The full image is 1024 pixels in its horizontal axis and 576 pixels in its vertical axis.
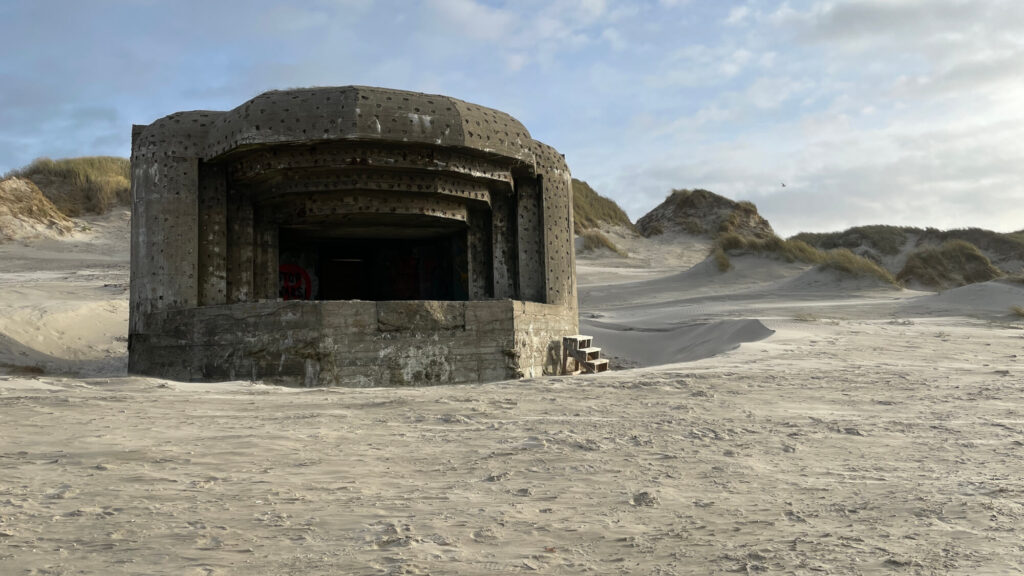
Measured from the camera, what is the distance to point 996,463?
3773mm

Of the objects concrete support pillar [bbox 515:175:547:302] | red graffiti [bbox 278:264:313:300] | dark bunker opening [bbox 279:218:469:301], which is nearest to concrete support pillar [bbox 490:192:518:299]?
concrete support pillar [bbox 515:175:547:302]

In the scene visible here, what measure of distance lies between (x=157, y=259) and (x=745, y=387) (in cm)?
659

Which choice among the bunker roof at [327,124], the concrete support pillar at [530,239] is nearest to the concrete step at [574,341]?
the concrete support pillar at [530,239]

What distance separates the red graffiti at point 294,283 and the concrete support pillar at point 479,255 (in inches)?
105

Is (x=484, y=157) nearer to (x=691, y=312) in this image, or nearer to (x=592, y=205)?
(x=691, y=312)

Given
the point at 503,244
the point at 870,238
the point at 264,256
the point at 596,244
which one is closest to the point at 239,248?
the point at 264,256

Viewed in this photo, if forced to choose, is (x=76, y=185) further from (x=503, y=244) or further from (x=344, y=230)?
(x=503, y=244)

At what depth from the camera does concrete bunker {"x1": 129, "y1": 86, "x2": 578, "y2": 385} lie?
25.3ft

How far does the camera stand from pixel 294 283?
11.3 meters

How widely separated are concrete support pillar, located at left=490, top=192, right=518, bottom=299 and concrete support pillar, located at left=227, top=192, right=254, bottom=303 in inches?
121

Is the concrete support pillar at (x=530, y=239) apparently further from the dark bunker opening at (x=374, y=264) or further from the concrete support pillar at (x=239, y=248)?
the concrete support pillar at (x=239, y=248)

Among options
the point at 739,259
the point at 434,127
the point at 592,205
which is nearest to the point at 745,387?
the point at 434,127

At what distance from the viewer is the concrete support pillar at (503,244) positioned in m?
10.3

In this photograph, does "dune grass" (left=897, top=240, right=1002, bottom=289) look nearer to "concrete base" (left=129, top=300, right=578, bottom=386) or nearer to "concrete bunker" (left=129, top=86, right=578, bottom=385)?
"concrete bunker" (left=129, top=86, right=578, bottom=385)
